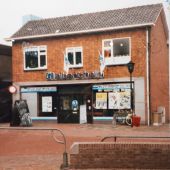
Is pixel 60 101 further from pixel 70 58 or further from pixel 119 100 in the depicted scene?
pixel 119 100

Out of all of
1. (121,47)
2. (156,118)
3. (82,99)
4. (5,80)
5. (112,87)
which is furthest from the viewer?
(5,80)

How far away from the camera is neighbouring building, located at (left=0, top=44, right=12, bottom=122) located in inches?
1208

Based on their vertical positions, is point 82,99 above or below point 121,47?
below

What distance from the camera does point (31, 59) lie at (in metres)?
29.5

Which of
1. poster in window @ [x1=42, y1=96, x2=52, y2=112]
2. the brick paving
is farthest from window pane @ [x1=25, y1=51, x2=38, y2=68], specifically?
the brick paving

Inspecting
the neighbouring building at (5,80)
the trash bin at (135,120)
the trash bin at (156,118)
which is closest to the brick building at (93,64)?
the trash bin at (156,118)

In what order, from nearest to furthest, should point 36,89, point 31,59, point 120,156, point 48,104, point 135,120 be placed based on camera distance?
point 120,156, point 135,120, point 48,104, point 36,89, point 31,59

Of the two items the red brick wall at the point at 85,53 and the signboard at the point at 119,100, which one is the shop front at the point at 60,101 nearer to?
the red brick wall at the point at 85,53

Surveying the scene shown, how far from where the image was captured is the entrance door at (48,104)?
1142 inches

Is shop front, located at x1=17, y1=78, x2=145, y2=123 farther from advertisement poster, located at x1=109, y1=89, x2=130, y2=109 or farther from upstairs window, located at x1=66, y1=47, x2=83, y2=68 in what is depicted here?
upstairs window, located at x1=66, y1=47, x2=83, y2=68

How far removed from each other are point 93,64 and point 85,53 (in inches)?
37.5

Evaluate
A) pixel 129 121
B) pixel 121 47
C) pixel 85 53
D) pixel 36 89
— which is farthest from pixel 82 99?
pixel 121 47

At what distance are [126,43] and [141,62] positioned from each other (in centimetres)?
159

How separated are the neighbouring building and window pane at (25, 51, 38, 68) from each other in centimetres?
305
